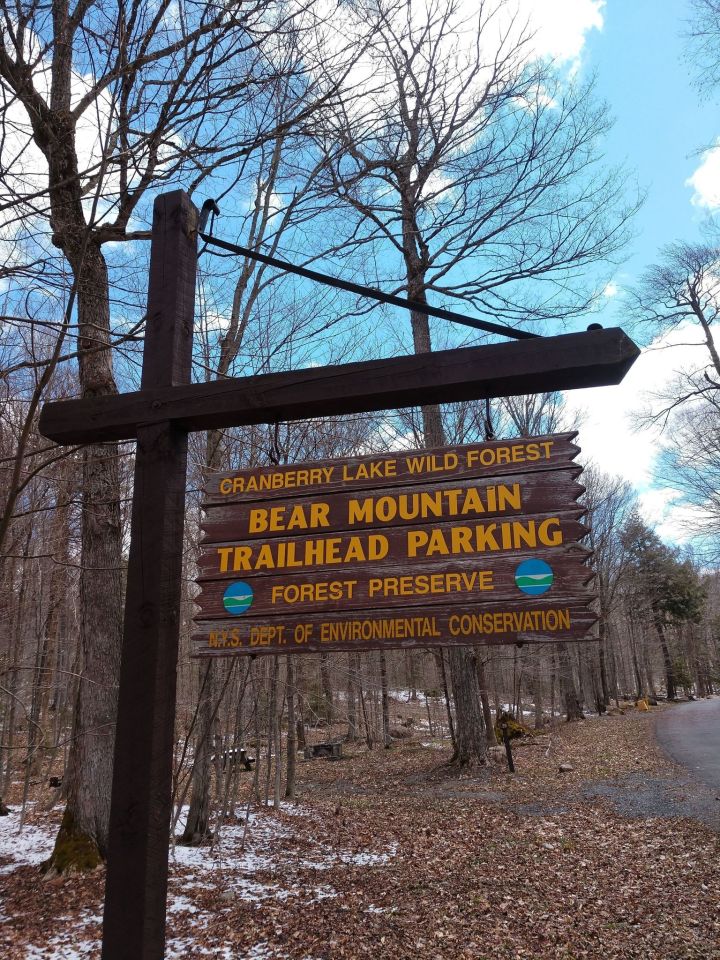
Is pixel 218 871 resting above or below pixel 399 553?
below

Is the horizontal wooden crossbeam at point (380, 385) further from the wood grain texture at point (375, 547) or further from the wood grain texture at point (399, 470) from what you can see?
the wood grain texture at point (375, 547)

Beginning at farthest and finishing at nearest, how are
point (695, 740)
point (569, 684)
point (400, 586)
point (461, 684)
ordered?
point (569, 684) → point (695, 740) → point (461, 684) → point (400, 586)

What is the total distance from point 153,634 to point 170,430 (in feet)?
3.05

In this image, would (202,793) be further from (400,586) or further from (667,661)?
(667,661)

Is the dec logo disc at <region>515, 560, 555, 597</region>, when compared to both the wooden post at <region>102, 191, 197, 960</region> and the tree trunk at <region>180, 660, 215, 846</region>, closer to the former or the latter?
the wooden post at <region>102, 191, 197, 960</region>

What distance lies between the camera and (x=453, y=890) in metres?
6.89

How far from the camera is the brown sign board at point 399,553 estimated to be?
8.56 feet

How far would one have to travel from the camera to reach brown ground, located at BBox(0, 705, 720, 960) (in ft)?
18.2

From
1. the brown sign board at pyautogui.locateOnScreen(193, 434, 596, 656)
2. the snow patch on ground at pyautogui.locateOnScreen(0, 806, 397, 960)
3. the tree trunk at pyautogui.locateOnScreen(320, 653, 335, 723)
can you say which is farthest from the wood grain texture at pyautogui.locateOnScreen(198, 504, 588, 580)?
the tree trunk at pyautogui.locateOnScreen(320, 653, 335, 723)

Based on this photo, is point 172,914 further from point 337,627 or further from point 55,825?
point 337,627

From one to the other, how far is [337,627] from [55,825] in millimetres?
9382

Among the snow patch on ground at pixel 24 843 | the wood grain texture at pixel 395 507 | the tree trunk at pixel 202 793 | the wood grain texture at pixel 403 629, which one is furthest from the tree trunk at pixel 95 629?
the wood grain texture at pixel 403 629

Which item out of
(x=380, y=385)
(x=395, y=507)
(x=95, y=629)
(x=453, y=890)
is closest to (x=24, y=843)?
(x=95, y=629)

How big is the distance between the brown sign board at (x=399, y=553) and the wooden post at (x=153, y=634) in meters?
0.20
